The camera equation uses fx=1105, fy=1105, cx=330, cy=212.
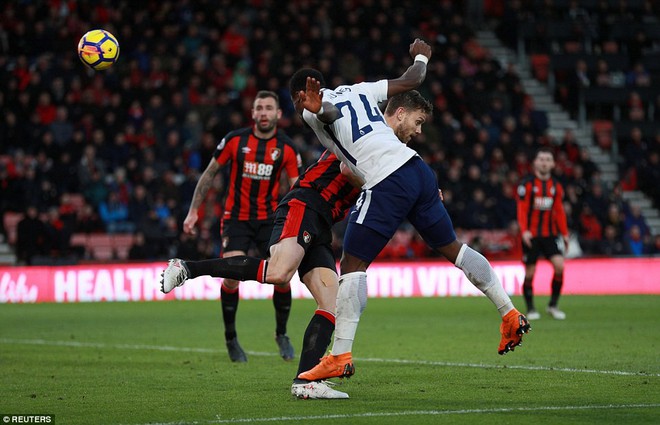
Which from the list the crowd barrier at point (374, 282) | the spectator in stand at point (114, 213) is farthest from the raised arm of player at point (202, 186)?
the spectator in stand at point (114, 213)

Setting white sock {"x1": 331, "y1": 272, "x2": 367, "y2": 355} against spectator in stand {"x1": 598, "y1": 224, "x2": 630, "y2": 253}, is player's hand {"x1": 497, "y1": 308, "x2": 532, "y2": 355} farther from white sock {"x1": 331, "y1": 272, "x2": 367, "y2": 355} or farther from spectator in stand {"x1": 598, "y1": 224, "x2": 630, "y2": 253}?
spectator in stand {"x1": 598, "y1": 224, "x2": 630, "y2": 253}

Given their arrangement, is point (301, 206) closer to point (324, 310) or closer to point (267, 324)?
point (324, 310)

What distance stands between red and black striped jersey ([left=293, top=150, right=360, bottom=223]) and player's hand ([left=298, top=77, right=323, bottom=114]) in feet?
2.47

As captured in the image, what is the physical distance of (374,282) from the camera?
22859 mm

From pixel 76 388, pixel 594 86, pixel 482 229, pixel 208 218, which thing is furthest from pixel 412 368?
pixel 594 86

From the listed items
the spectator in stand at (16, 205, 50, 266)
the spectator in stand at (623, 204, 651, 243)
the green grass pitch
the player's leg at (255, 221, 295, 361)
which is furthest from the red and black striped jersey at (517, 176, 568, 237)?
the spectator in stand at (623, 204, 651, 243)

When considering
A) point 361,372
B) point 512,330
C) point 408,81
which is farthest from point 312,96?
point 361,372

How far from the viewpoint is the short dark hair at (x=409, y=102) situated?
313 inches

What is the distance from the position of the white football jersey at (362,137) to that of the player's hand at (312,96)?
8.1 inches

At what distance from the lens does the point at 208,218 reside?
23.0 meters

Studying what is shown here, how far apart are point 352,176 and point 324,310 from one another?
97cm

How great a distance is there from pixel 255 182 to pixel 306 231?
3.10 metres

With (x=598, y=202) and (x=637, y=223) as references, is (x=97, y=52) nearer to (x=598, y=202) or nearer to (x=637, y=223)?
(x=598, y=202)

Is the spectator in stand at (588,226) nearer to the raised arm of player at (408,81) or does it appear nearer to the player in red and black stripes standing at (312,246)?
the raised arm of player at (408,81)
